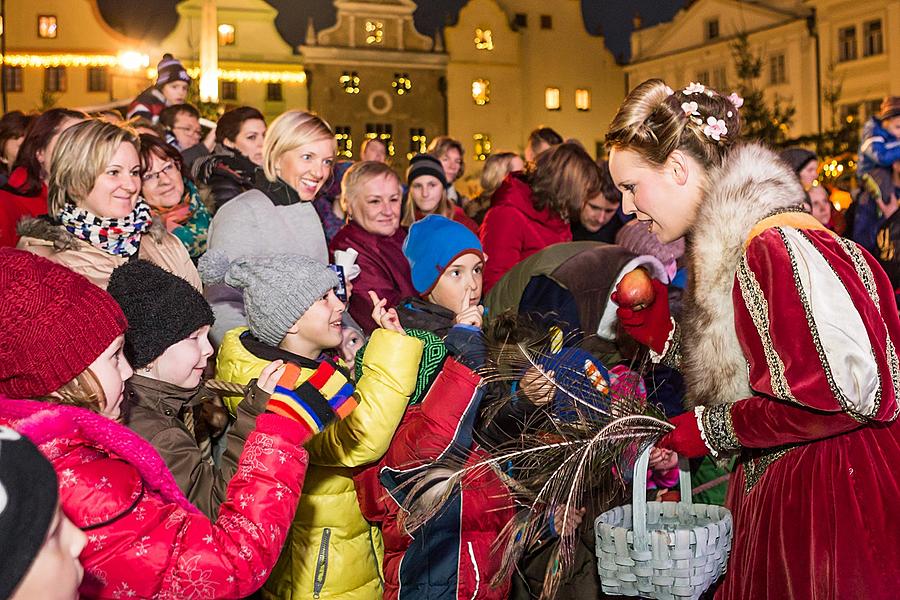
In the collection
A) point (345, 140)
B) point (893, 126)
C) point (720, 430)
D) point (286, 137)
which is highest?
point (345, 140)

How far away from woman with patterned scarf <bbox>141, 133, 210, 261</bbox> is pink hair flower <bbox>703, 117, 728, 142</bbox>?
3494 millimetres

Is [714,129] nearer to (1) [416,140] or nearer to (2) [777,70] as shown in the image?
(2) [777,70]

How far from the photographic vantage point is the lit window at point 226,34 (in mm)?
42281

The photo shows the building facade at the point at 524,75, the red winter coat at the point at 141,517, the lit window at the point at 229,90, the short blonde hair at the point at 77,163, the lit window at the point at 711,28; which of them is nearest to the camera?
the red winter coat at the point at 141,517

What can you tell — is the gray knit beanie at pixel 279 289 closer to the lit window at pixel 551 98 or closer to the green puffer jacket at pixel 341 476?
the green puffer jacket at pixel 341 476

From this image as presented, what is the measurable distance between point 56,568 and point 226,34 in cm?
4346

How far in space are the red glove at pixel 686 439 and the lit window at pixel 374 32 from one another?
44523 millimetres

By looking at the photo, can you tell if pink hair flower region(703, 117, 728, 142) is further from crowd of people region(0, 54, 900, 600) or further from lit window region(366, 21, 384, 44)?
lit window region(366, 21, 384, 44)

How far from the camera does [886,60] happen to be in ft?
123

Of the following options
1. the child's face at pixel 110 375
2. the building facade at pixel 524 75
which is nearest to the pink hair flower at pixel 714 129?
the child's face at pixel 110 375

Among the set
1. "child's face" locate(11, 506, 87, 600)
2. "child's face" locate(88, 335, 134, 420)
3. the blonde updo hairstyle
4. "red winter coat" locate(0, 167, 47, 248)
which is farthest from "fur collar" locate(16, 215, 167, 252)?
"child's face" locate(11, 506, 87, 600)

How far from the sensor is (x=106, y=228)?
14.7 feet

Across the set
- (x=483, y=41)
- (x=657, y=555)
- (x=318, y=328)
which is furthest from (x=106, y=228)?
(x=483, y=41)

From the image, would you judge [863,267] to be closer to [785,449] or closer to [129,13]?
[785,449]
